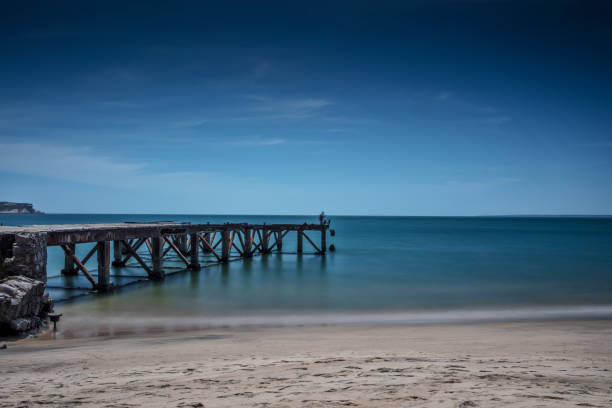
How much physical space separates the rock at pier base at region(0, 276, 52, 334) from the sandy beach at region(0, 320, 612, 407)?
1.87ft

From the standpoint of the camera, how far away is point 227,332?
1030cm

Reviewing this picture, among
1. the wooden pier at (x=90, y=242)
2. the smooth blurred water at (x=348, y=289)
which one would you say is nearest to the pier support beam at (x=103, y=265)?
the wooden pier at (x=90, y=242)

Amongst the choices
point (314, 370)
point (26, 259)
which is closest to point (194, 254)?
point (26, 259)

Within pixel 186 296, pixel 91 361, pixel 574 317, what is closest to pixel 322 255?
pixel 186 296

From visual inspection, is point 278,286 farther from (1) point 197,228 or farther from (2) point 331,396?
(2) point 331,396

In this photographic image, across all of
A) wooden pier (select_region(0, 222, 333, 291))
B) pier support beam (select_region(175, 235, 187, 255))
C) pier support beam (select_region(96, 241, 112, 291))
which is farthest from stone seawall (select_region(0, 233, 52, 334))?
pier support beam (select_region(175, 235, 187, 255))

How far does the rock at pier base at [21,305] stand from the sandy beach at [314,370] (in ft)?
1.87

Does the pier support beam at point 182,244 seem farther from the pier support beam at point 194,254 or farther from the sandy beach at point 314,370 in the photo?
the sandy beach at point 314,370

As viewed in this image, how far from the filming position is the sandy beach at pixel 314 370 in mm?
4754

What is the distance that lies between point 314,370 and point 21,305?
747 centimetres

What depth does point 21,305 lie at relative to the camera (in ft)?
29.5

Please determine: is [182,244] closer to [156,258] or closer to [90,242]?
[156,258]

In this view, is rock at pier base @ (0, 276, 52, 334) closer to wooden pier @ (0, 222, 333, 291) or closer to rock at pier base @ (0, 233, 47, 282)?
rock at pier base @ (0, 233, 47, 282)

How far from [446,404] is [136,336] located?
7985 mm
